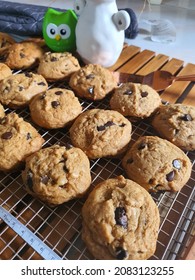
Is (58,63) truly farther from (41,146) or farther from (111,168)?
(111,168)

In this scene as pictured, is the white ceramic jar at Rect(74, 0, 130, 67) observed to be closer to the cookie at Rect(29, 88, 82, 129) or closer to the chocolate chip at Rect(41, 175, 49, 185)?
the cookie at Rect(29, 88, 82, 129)

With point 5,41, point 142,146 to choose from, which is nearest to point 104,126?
point 142,146

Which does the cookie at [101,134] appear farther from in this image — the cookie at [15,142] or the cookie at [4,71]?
the cookie at [4,71]

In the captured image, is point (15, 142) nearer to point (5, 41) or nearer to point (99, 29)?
point (99, 29)

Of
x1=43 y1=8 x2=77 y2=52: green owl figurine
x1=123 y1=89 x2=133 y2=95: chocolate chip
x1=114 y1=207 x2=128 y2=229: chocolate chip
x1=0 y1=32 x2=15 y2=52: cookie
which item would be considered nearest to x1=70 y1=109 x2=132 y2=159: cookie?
x1=123 y1=89 x2=133 y2=95: chocolate chip

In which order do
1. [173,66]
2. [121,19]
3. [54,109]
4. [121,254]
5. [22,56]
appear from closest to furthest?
1. [121,254]
2. [54,109]
3. [121,19]
4. [22,56]
5. [173,66]

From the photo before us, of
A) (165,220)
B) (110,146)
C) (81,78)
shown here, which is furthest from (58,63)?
(165,220)

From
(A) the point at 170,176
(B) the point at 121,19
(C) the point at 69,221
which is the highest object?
(B) the point at 121,19
